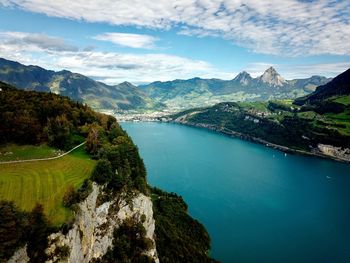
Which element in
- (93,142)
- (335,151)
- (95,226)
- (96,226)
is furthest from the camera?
(335,151)

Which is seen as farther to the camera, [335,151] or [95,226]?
[335,151]

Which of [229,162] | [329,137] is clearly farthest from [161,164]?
[329,137]

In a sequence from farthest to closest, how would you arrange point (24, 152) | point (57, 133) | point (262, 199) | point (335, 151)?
point (335, 151) → point (262, 199) → point (57, 133) → point (24, 152)

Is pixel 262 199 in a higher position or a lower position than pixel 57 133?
lower

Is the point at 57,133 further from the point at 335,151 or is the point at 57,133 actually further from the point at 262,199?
the point at 335,151

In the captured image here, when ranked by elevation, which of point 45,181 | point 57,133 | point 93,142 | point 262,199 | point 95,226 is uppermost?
point 57,133

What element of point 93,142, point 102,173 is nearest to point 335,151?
point 93,142

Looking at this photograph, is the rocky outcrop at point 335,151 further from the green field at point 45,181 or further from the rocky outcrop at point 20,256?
the rocky outcrop at point 20,256
